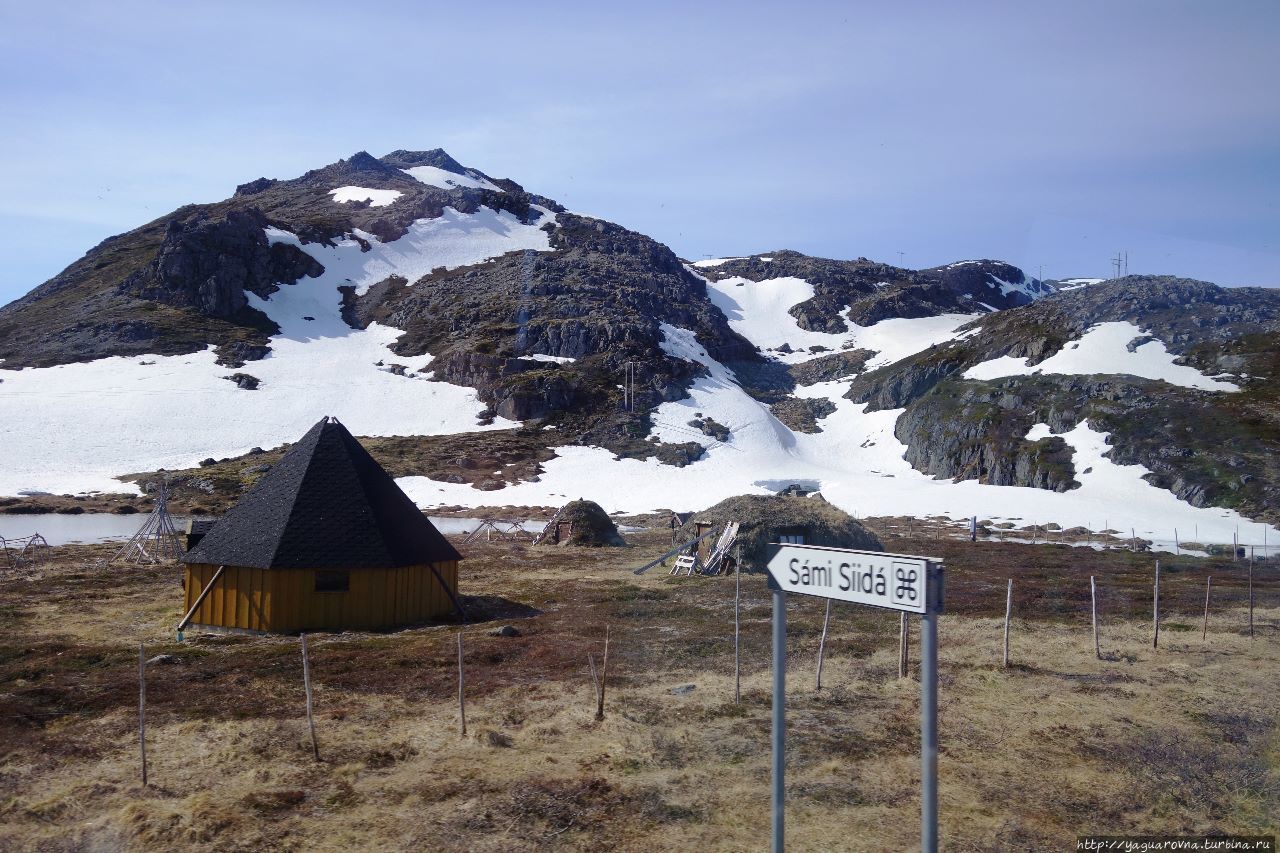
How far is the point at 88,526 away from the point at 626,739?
5746 centimetres

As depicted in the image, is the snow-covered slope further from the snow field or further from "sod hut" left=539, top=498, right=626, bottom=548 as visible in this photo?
"sod hut" left=539, top=498, right=626, bottom=548

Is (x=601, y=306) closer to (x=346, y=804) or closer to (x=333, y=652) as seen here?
(x=333, y=652)

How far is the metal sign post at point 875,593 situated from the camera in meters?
5.63

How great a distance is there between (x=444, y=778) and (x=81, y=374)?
11620cm

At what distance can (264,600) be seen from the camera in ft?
71.9

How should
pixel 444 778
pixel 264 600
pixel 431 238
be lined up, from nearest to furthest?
pixel 444 778 < pixel 264 600 < pixel 431 238

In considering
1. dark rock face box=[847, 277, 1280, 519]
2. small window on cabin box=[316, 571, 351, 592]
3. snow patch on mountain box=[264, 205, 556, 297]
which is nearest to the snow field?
snow patch on mountain box=[264, 205, 556, 297]

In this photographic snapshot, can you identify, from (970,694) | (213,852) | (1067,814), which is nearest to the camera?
(213,852)

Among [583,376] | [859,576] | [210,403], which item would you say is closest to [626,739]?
[859,576]

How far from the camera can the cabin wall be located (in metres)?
21.9

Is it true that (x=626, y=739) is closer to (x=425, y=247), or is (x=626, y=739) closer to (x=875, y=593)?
(x=875, y=593)

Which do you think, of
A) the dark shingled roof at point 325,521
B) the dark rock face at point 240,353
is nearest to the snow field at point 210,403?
the dark rock face at point 240,353

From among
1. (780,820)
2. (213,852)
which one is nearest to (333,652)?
(213,852)

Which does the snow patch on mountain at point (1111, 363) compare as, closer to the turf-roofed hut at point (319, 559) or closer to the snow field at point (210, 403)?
the snow field at point (210, 403)
